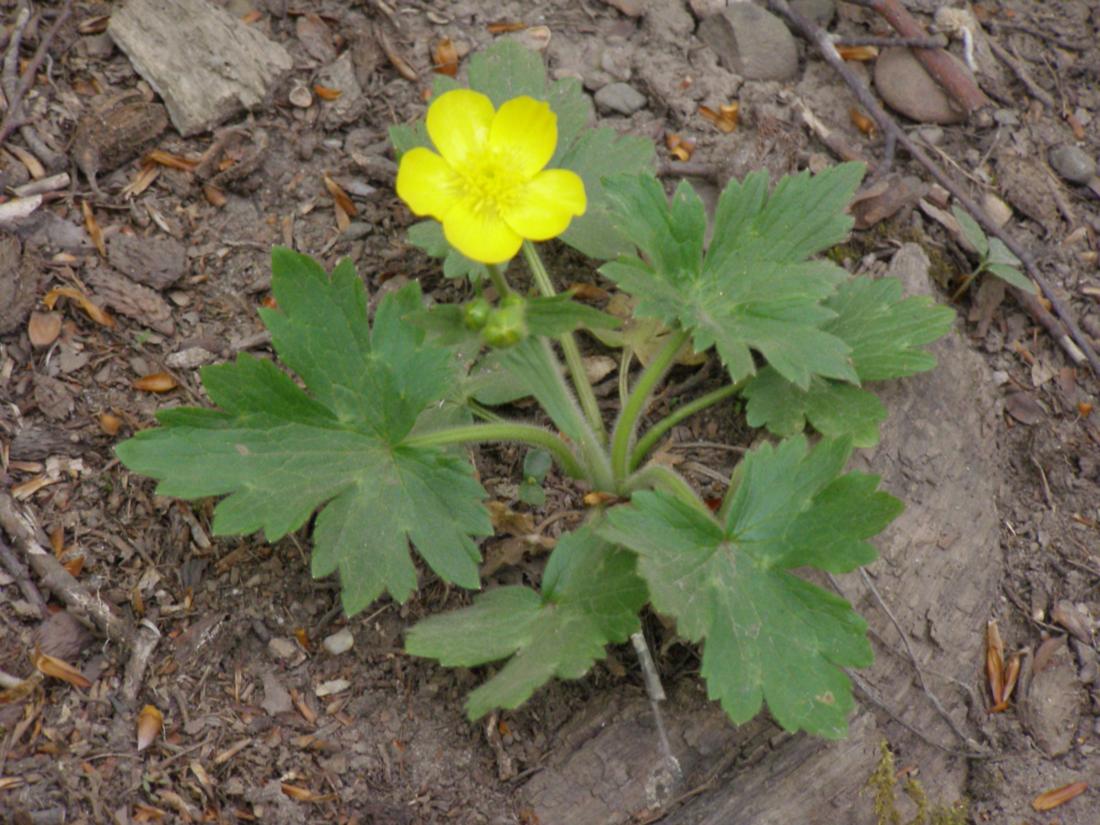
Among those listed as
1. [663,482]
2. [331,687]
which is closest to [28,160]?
[331,687]

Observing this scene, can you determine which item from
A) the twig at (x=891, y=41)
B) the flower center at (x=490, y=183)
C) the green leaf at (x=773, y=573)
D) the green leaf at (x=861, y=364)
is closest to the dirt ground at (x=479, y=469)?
the twig at (x=891, y=41)

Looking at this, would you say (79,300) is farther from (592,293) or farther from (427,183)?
(592,293)

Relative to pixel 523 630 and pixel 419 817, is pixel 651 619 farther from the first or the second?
pixel 419 817

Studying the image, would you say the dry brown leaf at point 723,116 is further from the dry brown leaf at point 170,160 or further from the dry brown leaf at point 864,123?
the dry brown leaf at point 170,160

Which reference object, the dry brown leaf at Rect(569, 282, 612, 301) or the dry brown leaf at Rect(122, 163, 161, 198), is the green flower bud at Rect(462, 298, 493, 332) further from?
the dry brown leaf at Rect(122, 163, 161, 198)

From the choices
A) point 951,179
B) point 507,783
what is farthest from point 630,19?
point 507,783
